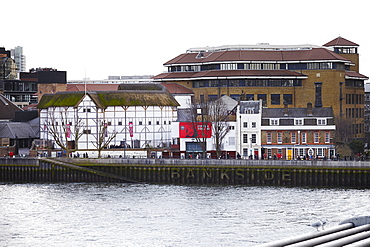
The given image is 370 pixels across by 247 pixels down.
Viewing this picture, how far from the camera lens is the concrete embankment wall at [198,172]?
3066 inches

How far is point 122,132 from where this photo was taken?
105 metres

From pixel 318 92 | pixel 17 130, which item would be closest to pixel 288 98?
pixel 318 92

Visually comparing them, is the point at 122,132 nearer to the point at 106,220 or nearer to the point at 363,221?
the point at 106,220

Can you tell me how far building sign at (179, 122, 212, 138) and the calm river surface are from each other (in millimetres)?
20210

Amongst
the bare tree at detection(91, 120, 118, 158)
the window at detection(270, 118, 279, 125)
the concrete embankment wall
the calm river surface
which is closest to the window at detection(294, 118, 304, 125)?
the window at detection(270, 118, 279, 125)

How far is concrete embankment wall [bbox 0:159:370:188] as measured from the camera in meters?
77.9

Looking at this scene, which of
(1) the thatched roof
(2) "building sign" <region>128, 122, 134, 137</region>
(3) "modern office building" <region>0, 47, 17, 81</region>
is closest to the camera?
(2) "building sign" <region>128, 122, 134, 137</region>

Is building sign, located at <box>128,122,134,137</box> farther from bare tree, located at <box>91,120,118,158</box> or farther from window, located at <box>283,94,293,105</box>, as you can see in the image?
window, located at <box>283,94,293,105</box>

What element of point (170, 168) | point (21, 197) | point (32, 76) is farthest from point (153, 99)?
point (32, 76)

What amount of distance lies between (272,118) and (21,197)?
35.6 metres

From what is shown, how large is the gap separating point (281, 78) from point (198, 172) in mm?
49501

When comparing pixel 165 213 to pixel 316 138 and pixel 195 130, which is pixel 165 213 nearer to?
pixel 316 138

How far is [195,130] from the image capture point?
329 feet

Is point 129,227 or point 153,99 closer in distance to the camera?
point 129,227
